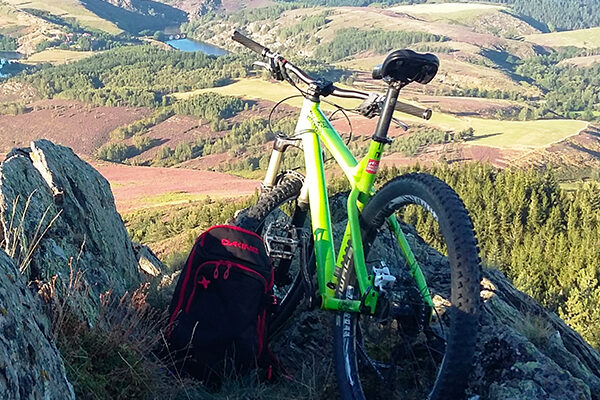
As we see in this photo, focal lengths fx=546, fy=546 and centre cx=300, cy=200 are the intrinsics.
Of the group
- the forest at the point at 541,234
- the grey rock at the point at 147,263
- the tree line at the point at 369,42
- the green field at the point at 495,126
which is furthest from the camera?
the tree line at the point at 369,42

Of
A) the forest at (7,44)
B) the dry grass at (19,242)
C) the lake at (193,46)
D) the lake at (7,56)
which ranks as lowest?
the dry grass at (19,242)

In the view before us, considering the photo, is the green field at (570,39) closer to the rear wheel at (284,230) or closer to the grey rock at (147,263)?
the grey rock at (147,263)

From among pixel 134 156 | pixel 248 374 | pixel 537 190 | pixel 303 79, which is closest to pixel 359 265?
pixel 248 374

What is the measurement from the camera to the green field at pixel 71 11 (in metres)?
157

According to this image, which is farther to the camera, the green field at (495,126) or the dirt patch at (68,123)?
the green field at (495,126)

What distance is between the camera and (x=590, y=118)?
388ft

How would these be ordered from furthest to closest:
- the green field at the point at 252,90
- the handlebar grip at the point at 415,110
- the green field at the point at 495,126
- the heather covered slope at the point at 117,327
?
the green field at the point at 252,90 < the green field at the point at 495,126 < the handlebar grip at the point at 415,110 < the heather covered slope at the point at 117,327

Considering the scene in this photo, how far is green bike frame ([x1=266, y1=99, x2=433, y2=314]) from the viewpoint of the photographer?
3350 millimetres

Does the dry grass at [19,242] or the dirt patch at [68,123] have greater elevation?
the dry grass at [19,242]

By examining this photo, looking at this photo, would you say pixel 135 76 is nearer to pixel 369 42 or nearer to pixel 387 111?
pixel 369 42

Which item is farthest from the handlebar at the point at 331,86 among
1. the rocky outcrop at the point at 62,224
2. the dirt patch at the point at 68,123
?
the dirt patch at the point at 68,123

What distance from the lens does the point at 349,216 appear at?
3639mm

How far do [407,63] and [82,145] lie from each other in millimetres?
87665

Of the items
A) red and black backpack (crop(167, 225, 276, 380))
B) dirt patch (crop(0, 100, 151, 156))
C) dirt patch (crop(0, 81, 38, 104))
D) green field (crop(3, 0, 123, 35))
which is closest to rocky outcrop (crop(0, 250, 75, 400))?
red and black backpack (crop(167, 225, 276, 380))
